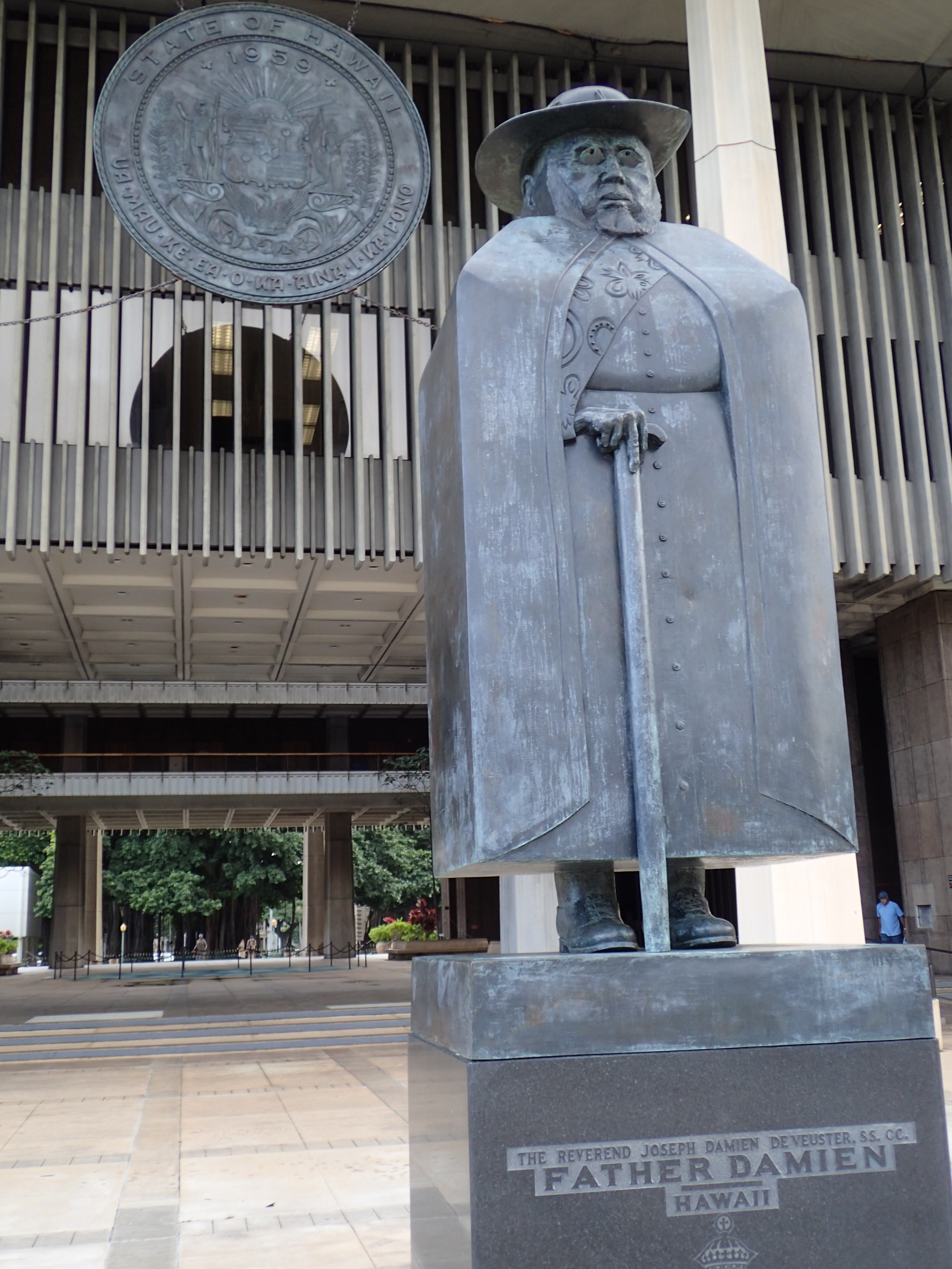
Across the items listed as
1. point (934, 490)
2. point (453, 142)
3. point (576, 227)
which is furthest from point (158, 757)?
point (576, 227)

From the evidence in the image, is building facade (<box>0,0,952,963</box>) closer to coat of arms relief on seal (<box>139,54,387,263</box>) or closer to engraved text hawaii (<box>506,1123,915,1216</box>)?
coat of arms relief on seal (<box>139,54,387,263</box>)

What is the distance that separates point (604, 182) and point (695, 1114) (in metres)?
2.13

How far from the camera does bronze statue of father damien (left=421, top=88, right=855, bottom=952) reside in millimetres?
2451

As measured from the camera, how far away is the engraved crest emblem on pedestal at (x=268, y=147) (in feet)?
20.2

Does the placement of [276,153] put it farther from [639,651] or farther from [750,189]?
[750,189]

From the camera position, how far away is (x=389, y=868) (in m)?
45.0

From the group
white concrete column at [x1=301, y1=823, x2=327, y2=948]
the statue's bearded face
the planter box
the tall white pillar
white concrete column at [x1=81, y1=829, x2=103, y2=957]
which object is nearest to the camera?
the statue's bearded face

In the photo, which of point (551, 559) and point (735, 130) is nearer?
point (551, 559)

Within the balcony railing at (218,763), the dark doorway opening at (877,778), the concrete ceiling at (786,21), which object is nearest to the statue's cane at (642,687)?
the concrete ceiling at (786,21)

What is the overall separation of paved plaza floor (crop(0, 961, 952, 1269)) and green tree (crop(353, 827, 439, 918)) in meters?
31.0

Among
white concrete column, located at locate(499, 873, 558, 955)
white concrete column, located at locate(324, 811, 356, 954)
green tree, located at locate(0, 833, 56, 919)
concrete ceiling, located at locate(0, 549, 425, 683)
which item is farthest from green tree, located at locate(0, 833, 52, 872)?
white concrete column, located at locate(499, 873, 558, 955)

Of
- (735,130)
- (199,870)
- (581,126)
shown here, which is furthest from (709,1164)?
(199,870)

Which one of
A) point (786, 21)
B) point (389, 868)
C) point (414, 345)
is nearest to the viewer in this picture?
point (414, 345)

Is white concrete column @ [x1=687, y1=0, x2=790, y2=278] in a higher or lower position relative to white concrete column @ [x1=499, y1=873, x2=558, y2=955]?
higher
